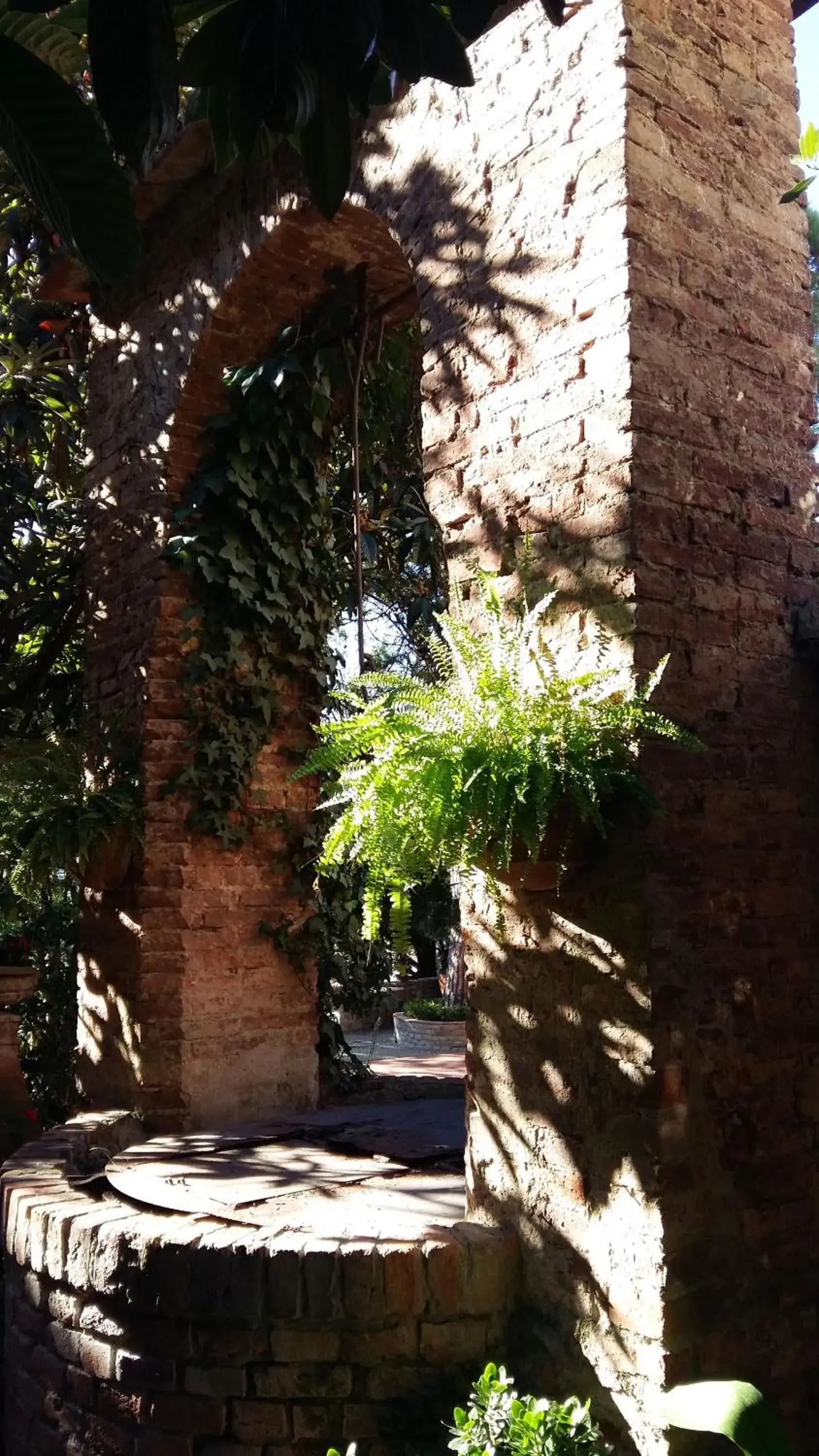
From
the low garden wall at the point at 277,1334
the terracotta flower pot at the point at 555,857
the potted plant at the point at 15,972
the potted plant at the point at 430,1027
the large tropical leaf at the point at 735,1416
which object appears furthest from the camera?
the potted plant at the point at 430,1027

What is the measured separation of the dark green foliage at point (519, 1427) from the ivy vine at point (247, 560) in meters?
2.40

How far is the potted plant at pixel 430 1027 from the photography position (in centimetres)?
924

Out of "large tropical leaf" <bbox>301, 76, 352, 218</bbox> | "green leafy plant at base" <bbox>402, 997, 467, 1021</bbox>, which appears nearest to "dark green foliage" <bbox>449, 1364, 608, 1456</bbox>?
"large tropical leaf" <bbox>301, 76, 352, 218</bbox>

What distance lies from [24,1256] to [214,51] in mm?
3035

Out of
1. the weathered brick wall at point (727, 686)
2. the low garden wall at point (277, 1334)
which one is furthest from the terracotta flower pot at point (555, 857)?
the low garden wall at point (277, 1334)

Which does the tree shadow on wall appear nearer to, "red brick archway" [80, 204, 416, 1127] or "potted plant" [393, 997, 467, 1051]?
"red brick archway" [80, 204, 416, 1127]

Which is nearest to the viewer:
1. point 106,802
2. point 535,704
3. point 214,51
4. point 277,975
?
point 214,51

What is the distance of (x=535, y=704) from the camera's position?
2.36 meters

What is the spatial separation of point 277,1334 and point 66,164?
240cm

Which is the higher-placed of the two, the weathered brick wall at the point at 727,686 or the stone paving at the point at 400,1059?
the weathered brick wall at the point at 727,686

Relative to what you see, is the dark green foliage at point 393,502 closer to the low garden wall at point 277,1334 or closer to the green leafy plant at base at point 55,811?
the green leafy plant at base at point 55,811

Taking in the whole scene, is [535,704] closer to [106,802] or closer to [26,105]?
[26,105]

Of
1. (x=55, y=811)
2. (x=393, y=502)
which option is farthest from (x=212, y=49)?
(x=393, y=502)

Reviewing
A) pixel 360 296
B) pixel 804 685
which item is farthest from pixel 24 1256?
pixel 360 296
